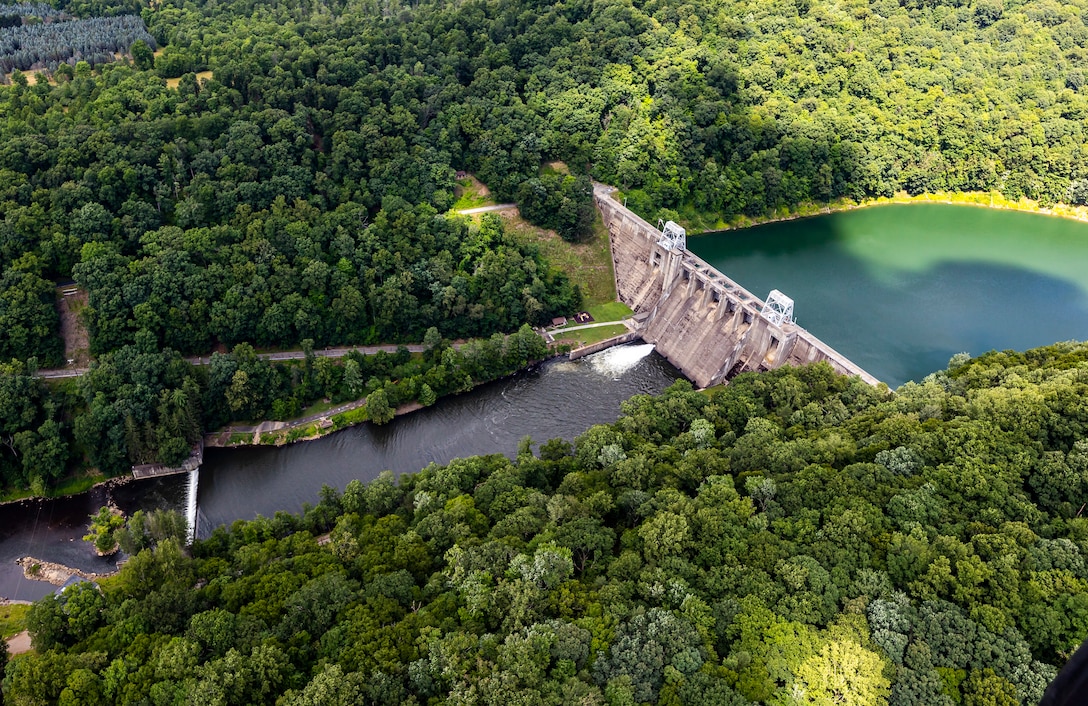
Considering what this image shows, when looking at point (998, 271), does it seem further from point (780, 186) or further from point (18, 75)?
point (18, 75)

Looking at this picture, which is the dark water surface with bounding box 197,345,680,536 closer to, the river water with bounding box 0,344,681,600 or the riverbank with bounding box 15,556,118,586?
the river water with bounding box 0,344,681,600

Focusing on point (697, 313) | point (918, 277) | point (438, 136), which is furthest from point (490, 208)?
point (918, 277)

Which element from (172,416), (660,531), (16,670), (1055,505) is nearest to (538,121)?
(172,416)

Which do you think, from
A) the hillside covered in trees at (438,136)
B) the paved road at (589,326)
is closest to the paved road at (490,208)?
the hillside covered in trees at (438,136)

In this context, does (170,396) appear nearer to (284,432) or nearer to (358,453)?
(284,432)

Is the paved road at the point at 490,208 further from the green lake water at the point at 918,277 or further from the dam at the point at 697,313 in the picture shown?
the green lake water at the point at 918,277
